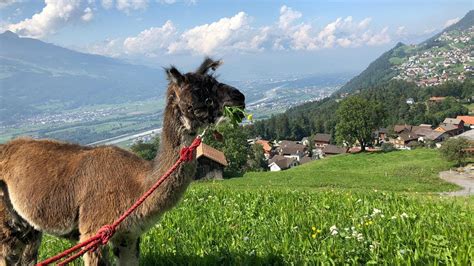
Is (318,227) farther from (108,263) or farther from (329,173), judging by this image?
(329,173)

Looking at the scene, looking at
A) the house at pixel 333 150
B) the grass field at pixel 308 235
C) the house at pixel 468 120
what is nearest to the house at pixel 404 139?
the house at pixel 333 150

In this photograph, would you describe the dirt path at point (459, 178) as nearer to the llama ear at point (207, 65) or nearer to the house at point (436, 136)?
the llama ear at point (207, 65)

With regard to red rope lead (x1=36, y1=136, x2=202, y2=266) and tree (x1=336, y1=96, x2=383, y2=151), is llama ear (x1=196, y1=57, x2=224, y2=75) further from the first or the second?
tree (x1=336, y1=96, x2=383, y2=151)

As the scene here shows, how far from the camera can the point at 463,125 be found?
13750 centimetres

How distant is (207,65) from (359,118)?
252 feet

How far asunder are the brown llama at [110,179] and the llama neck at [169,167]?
1 cm

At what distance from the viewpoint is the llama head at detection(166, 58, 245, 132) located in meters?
4.20

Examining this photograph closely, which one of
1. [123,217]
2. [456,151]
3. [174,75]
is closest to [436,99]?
[456,151]

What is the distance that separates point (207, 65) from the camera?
4.47 m

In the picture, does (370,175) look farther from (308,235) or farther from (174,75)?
(174,75)

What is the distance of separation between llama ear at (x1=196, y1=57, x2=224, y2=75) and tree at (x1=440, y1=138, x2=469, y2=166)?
57.1m

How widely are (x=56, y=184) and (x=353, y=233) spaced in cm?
386

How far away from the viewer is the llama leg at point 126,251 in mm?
4699

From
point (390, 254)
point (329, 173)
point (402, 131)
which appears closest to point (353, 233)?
point (390, 254)
